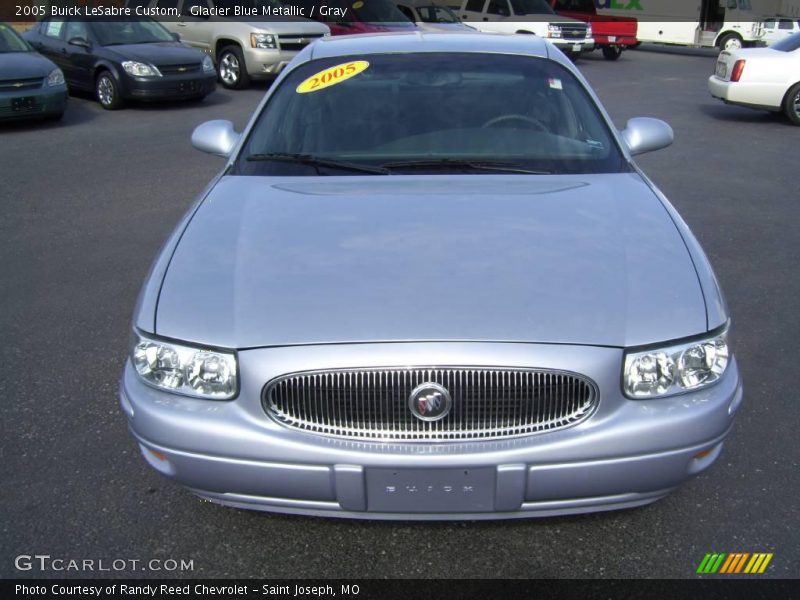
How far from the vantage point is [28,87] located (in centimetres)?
1113

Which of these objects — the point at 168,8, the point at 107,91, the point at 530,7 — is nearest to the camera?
the point at 107,91

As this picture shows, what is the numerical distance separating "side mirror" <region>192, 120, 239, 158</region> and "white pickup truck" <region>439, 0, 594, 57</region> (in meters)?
17.4

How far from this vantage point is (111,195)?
7930 mm

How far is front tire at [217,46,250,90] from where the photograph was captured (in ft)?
49.6

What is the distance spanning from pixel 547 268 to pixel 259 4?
1506 centimetres

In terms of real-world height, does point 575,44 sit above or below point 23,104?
below

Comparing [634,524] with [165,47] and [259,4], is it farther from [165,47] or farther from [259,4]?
[259,4]

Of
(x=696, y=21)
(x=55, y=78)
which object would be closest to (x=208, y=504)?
(x=55, y=78)

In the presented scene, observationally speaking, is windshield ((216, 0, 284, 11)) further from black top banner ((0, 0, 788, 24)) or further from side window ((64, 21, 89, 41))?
side window ((64, 21, 89, 41))

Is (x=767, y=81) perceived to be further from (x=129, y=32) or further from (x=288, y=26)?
(x=129, y=32)

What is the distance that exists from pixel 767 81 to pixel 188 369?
38.1 ft

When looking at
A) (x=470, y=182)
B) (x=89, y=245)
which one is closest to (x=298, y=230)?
(x=470, y=182)
